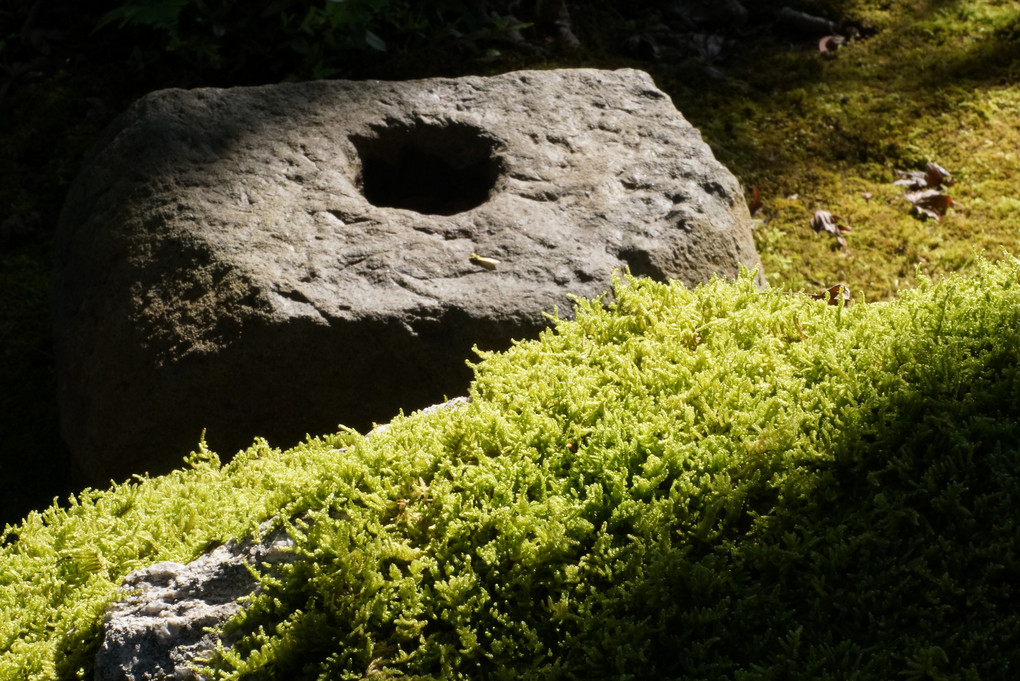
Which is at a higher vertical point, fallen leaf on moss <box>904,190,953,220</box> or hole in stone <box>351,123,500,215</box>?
hole in stone <box>351,123,500,215</box>

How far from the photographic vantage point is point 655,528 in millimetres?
1876

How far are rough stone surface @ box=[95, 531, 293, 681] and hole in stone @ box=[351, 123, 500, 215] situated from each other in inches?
84.5

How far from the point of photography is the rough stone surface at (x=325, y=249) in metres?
3.20

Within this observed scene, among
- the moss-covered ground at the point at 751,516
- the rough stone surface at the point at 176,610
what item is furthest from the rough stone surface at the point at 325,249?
the rough stone surface at the point at 176,610

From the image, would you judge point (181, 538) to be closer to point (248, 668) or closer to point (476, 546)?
point (248, 668)

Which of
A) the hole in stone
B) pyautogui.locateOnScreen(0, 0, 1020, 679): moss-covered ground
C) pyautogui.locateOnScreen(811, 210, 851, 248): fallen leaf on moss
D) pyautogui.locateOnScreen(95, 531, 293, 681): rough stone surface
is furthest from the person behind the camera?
pyautogui.locateOnScreen(811, 210, 851, 248): fallen leaf on moss

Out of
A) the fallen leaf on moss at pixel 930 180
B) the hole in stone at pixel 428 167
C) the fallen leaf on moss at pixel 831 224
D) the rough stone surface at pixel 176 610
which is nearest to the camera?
the rough stone surface at pixel 176 610

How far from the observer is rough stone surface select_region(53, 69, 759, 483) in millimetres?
3201

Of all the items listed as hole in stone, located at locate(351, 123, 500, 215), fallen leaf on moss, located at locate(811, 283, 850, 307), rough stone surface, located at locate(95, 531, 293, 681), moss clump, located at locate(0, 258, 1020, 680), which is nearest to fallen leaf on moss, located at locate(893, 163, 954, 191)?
fallen leaf on moss, located at locate(811, 283, 850, 307)

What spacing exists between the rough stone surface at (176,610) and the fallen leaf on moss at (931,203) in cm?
377

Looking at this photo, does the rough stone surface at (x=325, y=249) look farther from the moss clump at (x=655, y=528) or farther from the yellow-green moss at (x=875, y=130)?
the yellow-green moss at (x=875, y=130)

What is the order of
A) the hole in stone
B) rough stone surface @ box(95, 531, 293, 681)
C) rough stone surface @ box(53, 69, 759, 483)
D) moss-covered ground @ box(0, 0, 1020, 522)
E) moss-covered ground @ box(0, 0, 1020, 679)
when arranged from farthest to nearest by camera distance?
moss-covered ground @ box(0, 0, 1020, 522)
the hole in stone
rough stone surface @ box(53, 69, 759, 483)
rough stone surface @ box(95, 531, 293, 681)
moss-covered ground @ box(0, 0, 1020, 679)

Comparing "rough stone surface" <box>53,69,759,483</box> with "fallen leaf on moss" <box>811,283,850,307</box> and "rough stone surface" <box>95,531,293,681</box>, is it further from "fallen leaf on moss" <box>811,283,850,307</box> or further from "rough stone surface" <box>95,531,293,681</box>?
"rough stone surface" <box>95,531,293,681</box>

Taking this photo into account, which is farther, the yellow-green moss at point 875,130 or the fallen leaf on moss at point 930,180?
the fallen leaf on moss at point 930,180
